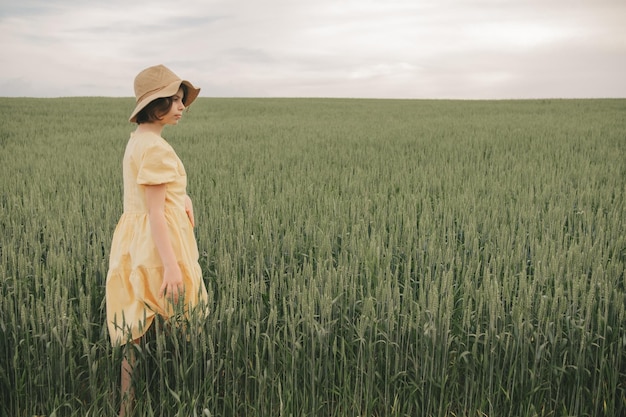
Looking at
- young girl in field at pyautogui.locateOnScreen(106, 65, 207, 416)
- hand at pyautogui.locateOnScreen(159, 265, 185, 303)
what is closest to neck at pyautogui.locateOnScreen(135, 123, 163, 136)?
young girl in field at pyautogui.locateOnScreen(106, 65, 207, 416)

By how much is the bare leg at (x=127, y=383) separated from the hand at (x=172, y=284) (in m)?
0.31

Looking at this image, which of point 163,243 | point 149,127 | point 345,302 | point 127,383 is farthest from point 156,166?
point 345,302

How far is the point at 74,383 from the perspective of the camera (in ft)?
7.84

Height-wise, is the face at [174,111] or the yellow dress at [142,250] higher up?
the face at [174,111]

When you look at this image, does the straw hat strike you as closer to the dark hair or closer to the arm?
the dark hair

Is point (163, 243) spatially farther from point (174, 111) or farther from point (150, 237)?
point (174, 111)

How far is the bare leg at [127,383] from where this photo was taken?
223cm

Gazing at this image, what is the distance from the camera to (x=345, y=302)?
106 inches

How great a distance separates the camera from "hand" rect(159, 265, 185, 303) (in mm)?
2174

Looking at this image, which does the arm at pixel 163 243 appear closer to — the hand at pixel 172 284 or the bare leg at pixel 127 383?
the hand at pixel 172 284

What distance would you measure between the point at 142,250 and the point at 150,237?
0.06m

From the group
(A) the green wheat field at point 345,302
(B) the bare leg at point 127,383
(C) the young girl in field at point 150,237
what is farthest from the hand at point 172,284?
(B) the bare leg at point 127,383

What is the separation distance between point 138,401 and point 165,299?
0.43 metres

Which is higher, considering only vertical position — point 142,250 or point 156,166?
point 156,166
